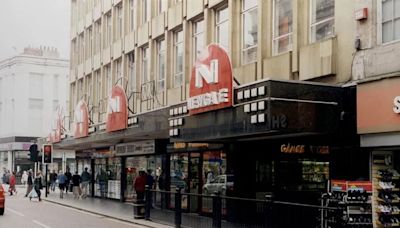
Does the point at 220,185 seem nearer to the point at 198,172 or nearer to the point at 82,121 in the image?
the point at 198,172

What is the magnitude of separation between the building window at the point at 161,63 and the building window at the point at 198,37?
9.91ft

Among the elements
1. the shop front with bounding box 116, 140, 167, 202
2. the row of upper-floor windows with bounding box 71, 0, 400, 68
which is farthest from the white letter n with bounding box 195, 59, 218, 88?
the shop front with bounding box 116, 140, 167, 202

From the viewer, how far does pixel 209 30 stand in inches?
867

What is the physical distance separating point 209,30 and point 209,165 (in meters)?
4.78

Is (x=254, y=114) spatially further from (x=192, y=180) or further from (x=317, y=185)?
(x=192, y=180)

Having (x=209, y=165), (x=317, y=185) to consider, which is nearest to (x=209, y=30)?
(x=209, y=165)

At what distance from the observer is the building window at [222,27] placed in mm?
21047

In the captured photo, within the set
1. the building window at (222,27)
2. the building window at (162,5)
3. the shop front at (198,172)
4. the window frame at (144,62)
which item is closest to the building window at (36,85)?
the window frame at (144,62)

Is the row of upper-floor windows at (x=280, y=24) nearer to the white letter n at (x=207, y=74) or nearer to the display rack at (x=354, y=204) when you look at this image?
the white letter n at (x=207, y=74)

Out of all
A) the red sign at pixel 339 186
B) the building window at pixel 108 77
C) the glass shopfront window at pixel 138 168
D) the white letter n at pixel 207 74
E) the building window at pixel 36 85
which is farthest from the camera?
the building window at pixel 36 85

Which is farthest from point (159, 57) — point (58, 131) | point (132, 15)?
point (58, 131)

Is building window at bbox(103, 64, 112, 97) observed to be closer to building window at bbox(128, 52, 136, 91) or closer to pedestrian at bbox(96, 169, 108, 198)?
building window at bbox(128, 52, 136, 91)

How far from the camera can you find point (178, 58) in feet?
83.6

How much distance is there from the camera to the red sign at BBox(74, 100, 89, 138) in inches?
1256
